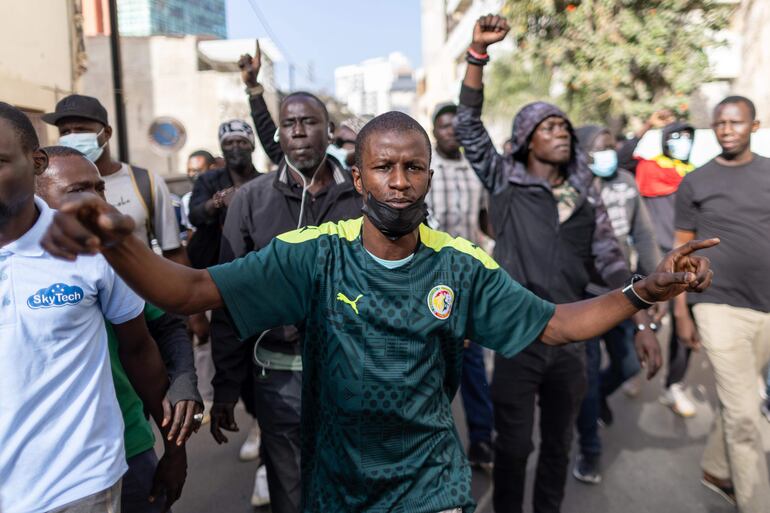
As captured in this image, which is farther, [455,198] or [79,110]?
[455,198]

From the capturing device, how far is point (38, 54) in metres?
9.32

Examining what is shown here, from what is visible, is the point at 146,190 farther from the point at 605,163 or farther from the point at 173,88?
the point at 173,88

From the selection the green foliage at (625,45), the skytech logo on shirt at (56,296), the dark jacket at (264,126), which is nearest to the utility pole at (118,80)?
the dark jacket at (264,126)

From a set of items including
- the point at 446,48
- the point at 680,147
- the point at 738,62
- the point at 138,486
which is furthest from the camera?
the point at 446,48

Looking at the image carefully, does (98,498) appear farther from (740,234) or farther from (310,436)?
(740,234)

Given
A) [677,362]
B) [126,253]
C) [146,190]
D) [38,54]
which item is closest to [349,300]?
[126,253]

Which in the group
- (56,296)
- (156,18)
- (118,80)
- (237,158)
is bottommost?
(56,296)

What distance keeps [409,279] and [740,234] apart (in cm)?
262

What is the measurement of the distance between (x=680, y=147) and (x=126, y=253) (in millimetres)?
5285

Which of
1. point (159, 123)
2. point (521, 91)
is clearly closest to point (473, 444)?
point (159, 123)

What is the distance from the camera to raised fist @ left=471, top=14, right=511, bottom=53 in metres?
3.34

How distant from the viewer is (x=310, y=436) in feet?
7.59

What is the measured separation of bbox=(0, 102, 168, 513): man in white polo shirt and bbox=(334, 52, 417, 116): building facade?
349ft

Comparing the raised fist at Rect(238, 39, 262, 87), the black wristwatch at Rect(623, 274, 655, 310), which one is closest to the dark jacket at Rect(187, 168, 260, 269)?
the raised fist at Rect(238, 39, 262, 87)
